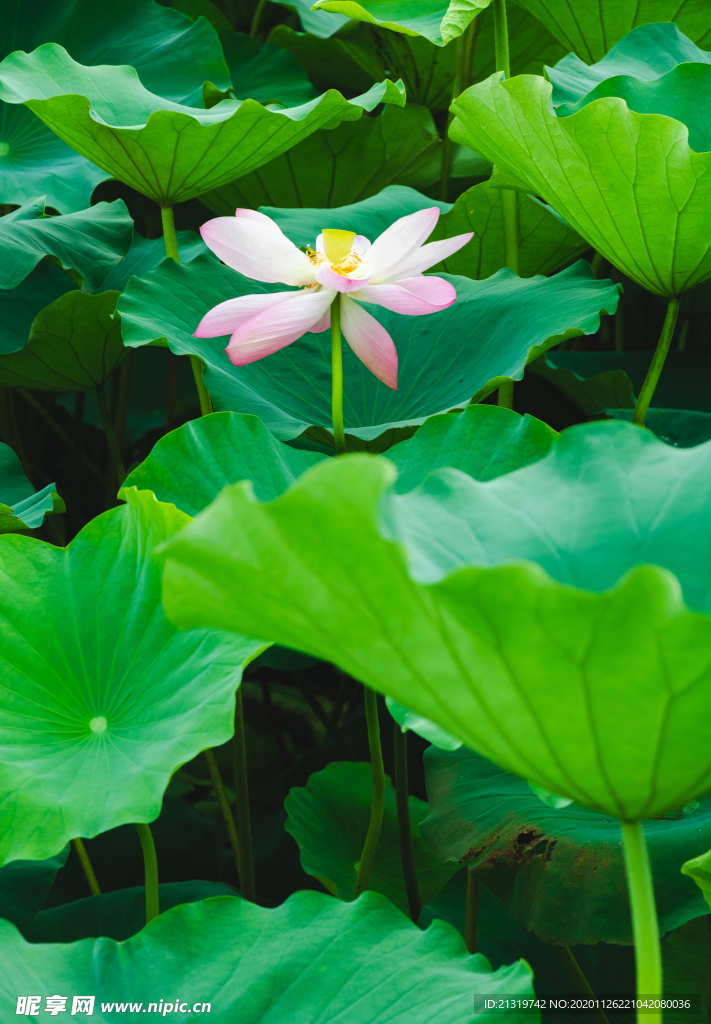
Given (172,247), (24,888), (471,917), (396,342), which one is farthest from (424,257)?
(24,888)

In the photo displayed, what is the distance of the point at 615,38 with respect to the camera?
128 cm

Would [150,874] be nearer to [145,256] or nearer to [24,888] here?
[24,888]

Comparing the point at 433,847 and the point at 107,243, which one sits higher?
the point at 107,243

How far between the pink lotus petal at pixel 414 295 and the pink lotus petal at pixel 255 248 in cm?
6

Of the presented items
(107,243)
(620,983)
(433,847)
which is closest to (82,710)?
(433,847)

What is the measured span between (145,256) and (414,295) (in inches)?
22.6

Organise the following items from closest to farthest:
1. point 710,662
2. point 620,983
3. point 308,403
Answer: point 710,662 → point 620,983 → point 308,403

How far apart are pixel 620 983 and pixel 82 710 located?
1.98ft

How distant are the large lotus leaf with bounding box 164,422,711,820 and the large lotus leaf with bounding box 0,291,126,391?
2.34 ft

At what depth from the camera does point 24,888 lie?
0.86 meters

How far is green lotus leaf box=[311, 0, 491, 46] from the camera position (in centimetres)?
94

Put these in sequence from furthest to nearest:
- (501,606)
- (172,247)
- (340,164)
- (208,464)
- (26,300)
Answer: (340,164)
(26,300)
(172,247)
(208,464)
(501,606)

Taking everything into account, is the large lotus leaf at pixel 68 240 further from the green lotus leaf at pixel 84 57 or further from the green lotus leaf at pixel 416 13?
the green lotus leaf at pixel 416 13

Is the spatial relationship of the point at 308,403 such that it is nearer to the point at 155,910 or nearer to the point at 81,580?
the point at 81,580
